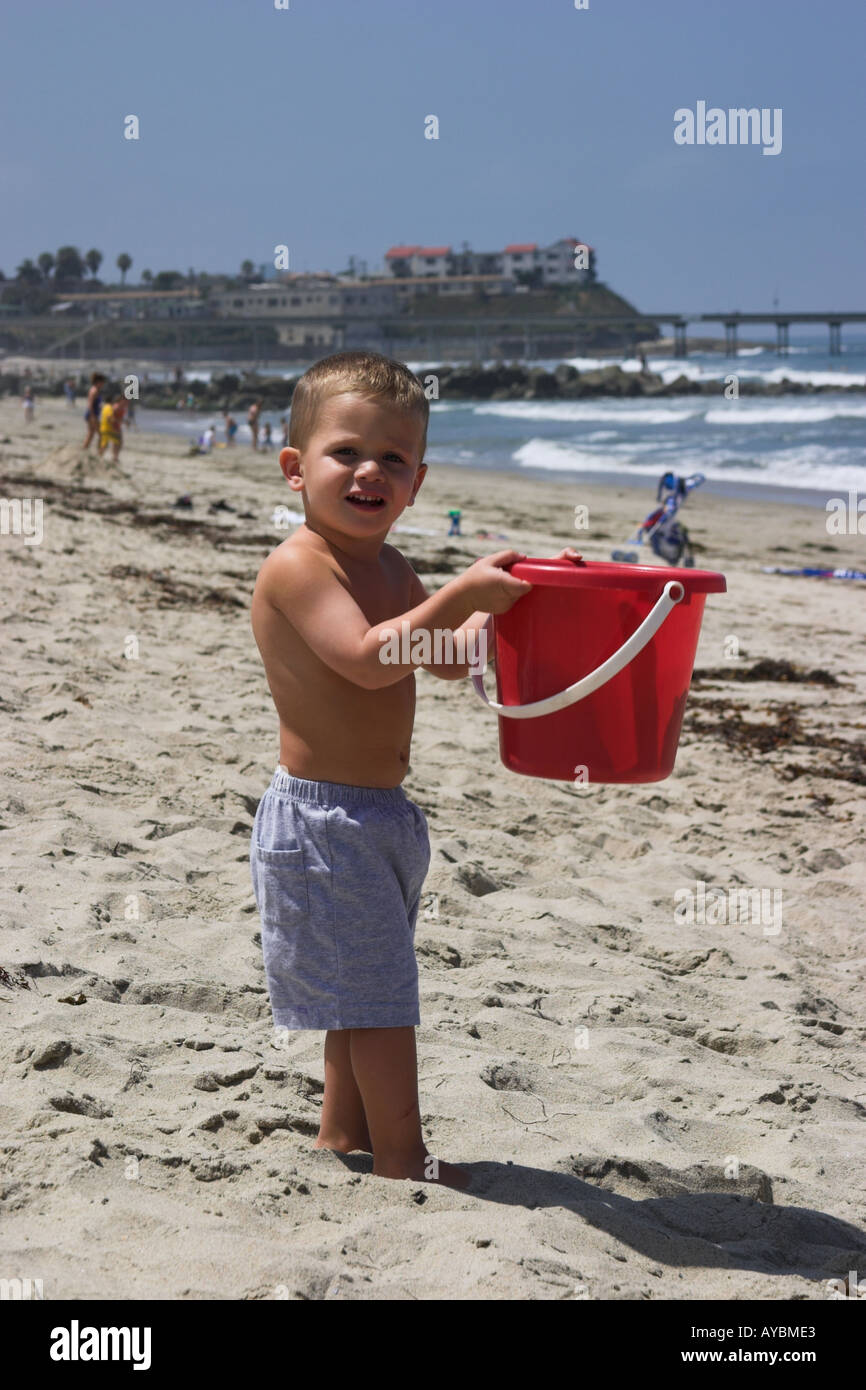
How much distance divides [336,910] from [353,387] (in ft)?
3.03

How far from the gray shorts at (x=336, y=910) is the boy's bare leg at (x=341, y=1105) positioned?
152mm

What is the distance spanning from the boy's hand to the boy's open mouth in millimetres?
205

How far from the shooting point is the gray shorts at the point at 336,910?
2332mm

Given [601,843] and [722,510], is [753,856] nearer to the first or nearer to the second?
[601,843]

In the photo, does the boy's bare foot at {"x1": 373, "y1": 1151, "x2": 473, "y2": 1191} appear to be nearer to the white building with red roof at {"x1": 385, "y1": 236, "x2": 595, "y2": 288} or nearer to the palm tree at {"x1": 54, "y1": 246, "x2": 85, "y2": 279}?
the white building with red roof at {"x1": 385, "y1": 236, "x2": 595, "y2": 288}

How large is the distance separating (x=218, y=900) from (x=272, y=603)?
142cm

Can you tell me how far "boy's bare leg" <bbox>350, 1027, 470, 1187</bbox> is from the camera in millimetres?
2355

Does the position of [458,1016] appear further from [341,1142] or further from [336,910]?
[336,910]

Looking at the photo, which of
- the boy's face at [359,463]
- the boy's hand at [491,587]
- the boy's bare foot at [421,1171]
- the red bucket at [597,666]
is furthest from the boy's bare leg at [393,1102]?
the boy's face at [359,463]

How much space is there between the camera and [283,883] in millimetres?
2355

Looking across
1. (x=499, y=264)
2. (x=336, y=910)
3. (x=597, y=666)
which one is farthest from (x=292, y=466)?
(x=499, y=264)

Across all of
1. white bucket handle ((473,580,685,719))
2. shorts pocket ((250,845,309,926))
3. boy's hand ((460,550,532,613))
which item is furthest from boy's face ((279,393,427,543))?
shorts pocket ((250,845,309,926))

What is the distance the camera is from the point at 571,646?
2389mm
